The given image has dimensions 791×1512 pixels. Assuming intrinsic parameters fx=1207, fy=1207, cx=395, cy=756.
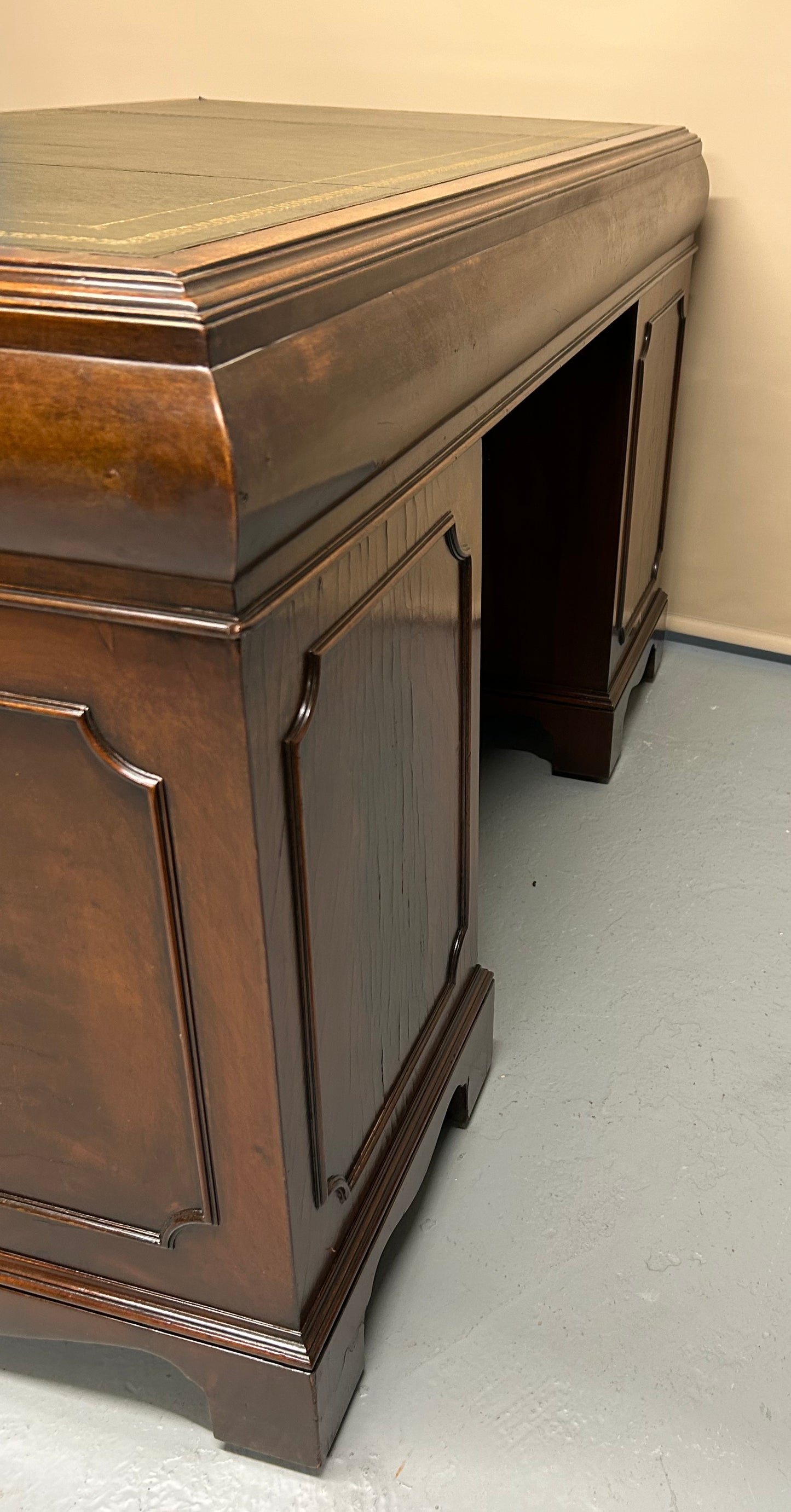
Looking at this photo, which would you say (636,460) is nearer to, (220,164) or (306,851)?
(220,164)

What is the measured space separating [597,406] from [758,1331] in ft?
4.20

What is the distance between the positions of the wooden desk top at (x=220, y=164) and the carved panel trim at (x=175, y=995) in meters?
0.26

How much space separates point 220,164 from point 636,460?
0.99m

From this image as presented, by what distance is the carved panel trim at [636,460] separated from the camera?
1.86m

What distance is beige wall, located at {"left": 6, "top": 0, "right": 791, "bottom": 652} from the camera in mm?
2119

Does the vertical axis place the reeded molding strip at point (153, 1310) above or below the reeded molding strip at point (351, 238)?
below

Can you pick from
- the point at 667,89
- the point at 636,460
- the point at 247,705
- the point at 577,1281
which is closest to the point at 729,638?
the point at 636,460

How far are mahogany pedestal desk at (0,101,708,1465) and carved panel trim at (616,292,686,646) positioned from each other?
1.66 feet

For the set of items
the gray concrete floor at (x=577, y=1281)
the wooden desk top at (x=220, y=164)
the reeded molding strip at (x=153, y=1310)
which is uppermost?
the wooden desk top at (x=220, y=164)

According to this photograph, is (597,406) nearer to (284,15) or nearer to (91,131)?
(91,131)

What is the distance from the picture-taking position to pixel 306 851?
2.64ft

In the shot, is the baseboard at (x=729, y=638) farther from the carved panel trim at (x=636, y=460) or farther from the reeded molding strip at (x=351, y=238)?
the reeded molding strip at (x=351, y=238)

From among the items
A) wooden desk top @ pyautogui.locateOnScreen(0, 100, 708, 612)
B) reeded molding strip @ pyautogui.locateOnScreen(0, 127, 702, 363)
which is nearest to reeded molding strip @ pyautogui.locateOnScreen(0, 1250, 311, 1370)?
wooden desk top @ pyautogui.locateOnScreen(0, 100, 708, 612)

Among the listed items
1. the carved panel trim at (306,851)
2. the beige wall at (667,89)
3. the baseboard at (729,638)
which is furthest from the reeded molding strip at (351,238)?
the baseboard at (729,638)
